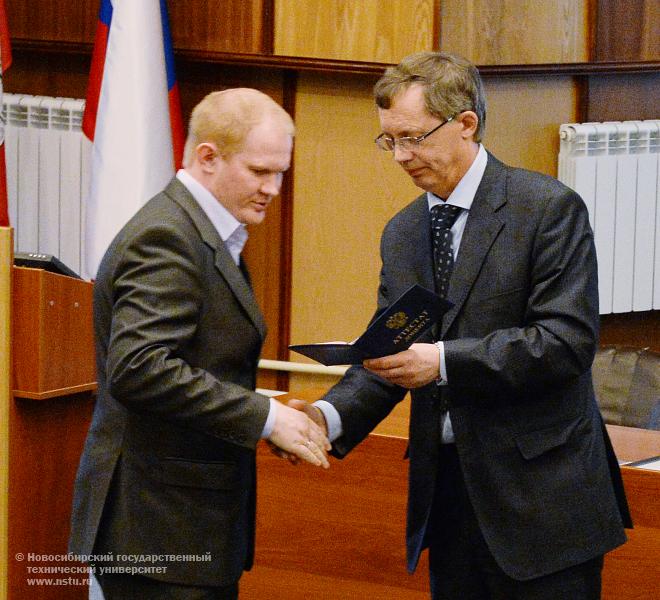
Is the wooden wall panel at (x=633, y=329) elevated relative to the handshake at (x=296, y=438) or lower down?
lower down

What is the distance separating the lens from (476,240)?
240 cm

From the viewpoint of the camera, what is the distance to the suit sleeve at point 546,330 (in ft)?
7.50

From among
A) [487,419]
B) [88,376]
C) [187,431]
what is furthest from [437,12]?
[187,431]

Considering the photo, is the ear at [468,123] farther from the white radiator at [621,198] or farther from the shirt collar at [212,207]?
the white radiator at [621,198]

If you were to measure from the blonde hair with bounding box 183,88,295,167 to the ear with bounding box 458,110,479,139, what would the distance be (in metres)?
0.52

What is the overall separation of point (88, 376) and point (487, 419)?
1.34m

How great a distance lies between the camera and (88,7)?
490 cm

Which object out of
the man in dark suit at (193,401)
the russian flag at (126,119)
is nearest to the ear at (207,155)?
the man in dark suit at (193,401)

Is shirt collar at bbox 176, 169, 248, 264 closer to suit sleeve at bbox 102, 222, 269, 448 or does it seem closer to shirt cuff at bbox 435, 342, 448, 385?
suit sleeve at bbox 102, 222, 269, 448

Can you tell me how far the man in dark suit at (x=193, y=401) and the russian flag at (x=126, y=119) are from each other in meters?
2.39

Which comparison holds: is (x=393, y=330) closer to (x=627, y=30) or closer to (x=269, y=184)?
(x=269, y=184)

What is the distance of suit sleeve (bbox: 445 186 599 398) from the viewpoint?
2.29 m

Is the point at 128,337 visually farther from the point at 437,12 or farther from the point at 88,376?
the point at 437,12

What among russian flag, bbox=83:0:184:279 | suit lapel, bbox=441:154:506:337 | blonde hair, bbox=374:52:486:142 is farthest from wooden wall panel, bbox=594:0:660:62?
suit lapel, bbox=441:154:506:337
